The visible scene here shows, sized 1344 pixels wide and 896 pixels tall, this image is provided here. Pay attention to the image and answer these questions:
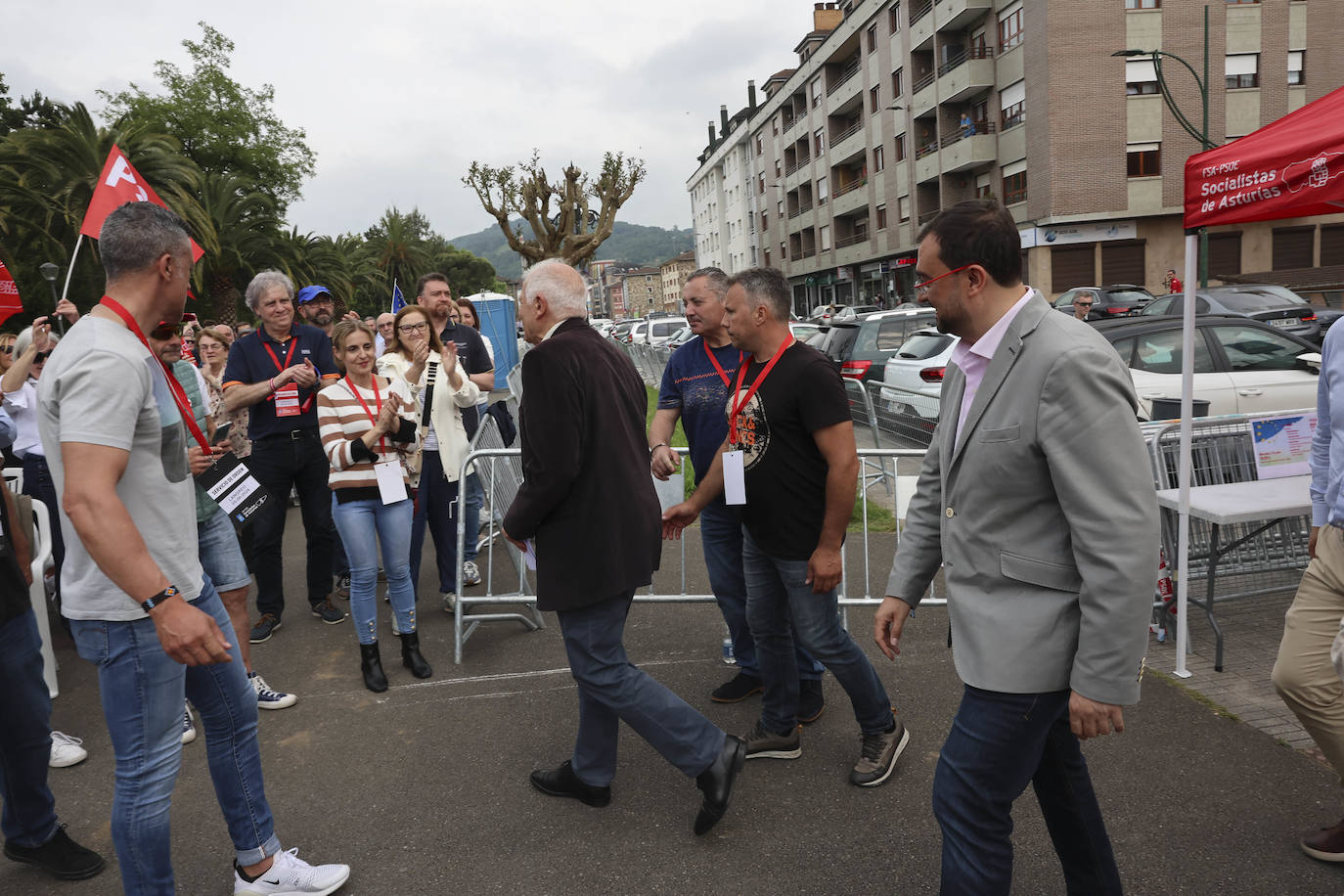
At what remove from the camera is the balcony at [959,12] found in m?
34.9

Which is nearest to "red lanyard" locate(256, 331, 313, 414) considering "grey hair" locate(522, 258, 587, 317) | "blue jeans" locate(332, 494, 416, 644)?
"blue jeans" locate(332, 494, 416, 644)

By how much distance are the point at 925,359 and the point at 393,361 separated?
7.38 meters

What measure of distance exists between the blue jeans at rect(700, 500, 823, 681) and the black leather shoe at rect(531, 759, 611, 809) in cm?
107

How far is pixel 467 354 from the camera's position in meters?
6.89

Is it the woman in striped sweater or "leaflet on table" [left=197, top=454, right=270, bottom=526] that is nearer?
"leaflet on table" [left=197, top=454, right=270, bottom=526]

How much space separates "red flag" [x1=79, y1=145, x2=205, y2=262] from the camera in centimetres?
429

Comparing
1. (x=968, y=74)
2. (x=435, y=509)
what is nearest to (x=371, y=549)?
(x=435, y=509)

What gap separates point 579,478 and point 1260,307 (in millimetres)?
18254

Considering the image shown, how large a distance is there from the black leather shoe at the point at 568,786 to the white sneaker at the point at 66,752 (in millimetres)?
2133

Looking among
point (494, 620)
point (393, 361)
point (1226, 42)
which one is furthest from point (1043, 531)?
point (1226, 42)

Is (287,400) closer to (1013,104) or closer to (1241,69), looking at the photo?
(1013,104)

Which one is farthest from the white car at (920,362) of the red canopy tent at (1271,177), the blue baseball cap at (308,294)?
the blue baseball cap at (308,294)

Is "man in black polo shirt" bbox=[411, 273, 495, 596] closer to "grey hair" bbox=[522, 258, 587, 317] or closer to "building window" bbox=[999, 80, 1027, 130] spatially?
"grey hair" bbox=[522, 258, 587, 317]

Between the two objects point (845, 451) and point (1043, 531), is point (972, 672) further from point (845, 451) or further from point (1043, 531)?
point (845, 451)
